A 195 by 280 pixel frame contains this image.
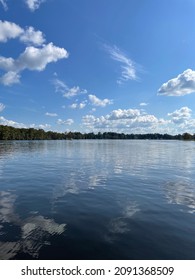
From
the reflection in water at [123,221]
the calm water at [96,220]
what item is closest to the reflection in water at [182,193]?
the calm water at [96,220]

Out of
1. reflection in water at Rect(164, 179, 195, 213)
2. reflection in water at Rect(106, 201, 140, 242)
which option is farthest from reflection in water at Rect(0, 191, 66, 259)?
reflection in water at Rect(164, 179, 195, 213)

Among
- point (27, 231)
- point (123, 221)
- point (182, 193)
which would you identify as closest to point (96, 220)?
point (123, 221)

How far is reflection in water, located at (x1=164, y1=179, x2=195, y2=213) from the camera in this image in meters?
20.0

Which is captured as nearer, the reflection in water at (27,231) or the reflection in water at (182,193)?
the reflection in water at (27,231)

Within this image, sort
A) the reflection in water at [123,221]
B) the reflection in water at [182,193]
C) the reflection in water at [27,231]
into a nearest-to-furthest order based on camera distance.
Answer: the reflection in water at [27,231], the reflection in water at [123,221], the reflection in water at [182,193]

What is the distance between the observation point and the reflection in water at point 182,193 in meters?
20.0

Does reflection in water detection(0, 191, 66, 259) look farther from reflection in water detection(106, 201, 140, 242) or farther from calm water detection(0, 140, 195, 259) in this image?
reflection in water detection(106, 201, 140, 242)

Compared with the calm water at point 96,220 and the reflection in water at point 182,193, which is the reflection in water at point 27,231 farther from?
the reflection in water at point 182,193

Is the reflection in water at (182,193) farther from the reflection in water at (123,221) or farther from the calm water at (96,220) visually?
the reflection in water at (123,221)

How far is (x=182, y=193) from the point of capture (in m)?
23.4

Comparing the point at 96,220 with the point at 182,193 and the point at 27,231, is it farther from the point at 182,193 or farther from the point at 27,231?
the point at 182,193

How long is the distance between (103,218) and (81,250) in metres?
4.68

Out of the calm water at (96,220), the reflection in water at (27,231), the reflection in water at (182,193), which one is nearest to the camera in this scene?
the reflection in water at (27,231)
